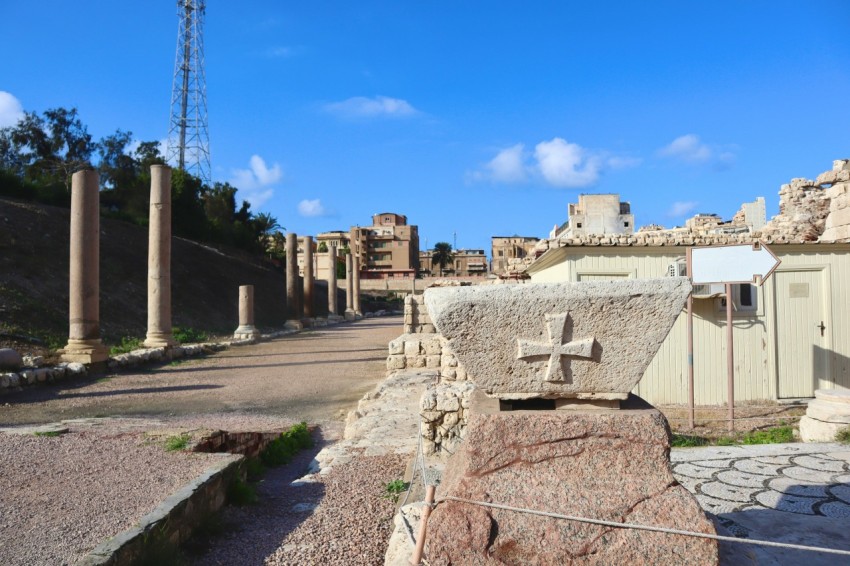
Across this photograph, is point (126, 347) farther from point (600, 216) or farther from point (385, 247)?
point (385, 247)

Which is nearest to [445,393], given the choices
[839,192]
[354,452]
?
[354,452]

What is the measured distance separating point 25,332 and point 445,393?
15.2m

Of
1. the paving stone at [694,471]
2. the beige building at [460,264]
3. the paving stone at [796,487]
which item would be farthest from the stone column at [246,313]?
the beige building at [460,264]

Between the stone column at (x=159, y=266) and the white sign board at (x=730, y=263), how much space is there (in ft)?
46.2

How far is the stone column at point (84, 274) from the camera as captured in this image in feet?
47.2

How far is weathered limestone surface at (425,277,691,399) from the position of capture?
288cm

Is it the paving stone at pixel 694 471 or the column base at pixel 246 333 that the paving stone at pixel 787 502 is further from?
the column base at pixel 246 333

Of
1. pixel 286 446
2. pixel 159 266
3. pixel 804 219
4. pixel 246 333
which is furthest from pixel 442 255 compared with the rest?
pixel 286 446

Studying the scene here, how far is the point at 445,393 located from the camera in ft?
19.4

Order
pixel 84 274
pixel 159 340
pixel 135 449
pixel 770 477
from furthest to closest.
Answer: pixel 159 340 → pixel 84 274 → pixel 135 449 → pixel 770 477

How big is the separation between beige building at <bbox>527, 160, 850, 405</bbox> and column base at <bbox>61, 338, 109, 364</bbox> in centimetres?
1028

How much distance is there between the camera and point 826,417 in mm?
6586

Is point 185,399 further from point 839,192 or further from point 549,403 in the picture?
point 839,192

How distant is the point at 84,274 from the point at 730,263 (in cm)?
1337
